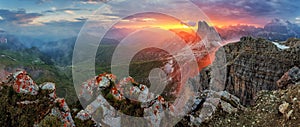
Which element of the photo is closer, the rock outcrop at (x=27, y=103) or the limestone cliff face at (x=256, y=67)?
the rock outcrop at (x=27, y=103)

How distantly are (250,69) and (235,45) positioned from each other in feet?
76.2

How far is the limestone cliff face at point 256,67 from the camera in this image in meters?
59.9

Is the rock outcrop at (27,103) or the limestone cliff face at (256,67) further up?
the rock outcrop at (27,103)

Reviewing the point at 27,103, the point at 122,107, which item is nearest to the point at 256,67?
the point at 122,107

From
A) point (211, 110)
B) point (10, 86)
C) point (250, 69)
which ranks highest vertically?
point (10, 86)

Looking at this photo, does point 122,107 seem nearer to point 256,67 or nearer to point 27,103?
point 27,103

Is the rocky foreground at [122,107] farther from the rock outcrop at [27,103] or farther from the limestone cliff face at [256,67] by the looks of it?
the limestone cliff face at [256,67]

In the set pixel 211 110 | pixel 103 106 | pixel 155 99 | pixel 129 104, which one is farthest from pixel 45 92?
pixel 211 110

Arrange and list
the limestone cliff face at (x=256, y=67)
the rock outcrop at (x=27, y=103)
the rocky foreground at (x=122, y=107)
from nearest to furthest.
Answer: the rock outcrop at (x=27, y=103) < the rocky foreground at (x=122, y=107) < the limestone cliff face at (x=256, y=67)

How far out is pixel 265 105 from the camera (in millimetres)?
15531

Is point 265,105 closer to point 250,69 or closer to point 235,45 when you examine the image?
point 250,69

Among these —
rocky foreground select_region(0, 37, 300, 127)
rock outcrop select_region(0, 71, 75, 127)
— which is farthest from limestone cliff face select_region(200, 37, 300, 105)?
rock outcrop select_region(0, 71, 75, 127)

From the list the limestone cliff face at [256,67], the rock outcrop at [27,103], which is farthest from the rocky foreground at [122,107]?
the limestone cliff face at [256,67]

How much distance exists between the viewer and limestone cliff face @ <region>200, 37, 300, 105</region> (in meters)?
59.9
